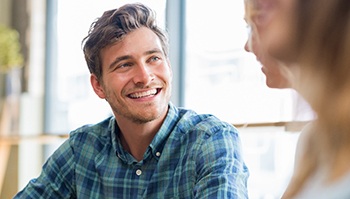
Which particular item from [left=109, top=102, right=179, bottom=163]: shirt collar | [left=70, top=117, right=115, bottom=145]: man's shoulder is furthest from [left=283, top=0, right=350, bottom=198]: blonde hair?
[left=70, top=117, right=115, bottom=145]: man's shoulder

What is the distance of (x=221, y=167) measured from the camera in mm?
1444

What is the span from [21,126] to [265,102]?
184 centimetres

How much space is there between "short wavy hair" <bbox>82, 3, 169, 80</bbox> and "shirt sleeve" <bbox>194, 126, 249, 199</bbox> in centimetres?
39

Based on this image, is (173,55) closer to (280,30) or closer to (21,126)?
(21,126)

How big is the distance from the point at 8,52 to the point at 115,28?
6.87 ft

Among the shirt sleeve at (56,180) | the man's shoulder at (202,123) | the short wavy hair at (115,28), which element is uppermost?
the short wavy hair at (115,28)

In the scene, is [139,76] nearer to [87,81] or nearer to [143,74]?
[143,74]

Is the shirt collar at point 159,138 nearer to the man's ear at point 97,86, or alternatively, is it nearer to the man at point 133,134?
the man at point 133,134

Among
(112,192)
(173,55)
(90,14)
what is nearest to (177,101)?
(173,55)

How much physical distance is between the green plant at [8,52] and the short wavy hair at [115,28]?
1944mm

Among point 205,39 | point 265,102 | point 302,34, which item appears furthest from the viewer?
point 205,39

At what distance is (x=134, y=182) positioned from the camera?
167 cm

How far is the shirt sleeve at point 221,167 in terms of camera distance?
4.55ft

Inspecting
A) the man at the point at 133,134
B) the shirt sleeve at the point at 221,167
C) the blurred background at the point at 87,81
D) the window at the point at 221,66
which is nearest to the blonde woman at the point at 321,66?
the shirt sleeve at the point at 221,167
